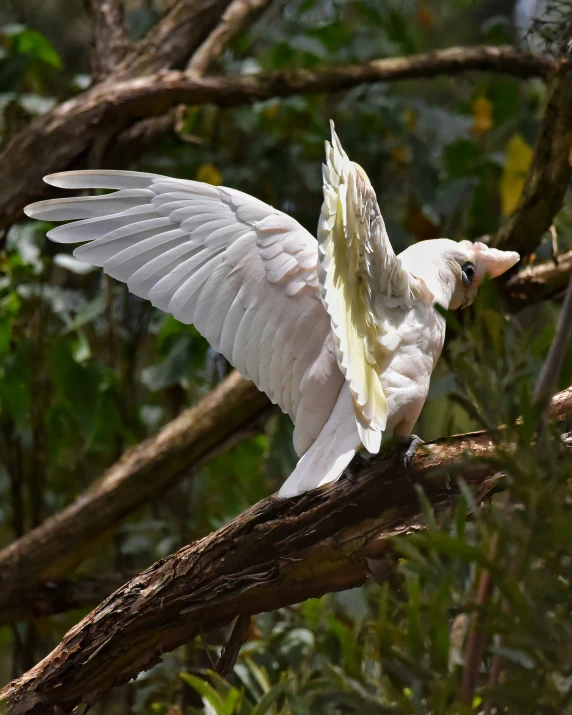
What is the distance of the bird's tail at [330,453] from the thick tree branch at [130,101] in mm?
931

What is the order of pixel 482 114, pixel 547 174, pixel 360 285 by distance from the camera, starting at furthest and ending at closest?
pixel 482 114, pixel 547 174, pixel 360 285

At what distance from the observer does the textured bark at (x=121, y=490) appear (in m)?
1.76

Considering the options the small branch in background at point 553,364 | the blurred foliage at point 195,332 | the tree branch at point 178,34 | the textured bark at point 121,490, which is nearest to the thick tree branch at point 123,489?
the textured bark at point 121,490

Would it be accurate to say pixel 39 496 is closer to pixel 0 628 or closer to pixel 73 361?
pixel 0 628

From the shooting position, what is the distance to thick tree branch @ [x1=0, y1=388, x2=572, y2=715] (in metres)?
0.96

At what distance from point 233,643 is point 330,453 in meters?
0.27

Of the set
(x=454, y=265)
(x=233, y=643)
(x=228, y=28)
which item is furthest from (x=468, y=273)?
(x=228, y=28)

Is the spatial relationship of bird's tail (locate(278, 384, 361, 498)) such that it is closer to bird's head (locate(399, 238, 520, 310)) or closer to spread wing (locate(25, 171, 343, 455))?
spread wing (locate(25, 171, 343, 455))

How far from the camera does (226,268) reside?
1.11 meters

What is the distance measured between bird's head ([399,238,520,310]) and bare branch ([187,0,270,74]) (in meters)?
1.12

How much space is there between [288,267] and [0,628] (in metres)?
1.42

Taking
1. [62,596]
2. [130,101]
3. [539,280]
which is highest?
[130,101]

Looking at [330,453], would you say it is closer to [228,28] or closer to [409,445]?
[409,445]

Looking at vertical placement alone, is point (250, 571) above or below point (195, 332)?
below
